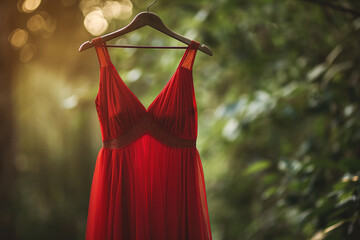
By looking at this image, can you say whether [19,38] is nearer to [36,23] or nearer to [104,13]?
[36,23]

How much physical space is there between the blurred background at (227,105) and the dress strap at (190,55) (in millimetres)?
511

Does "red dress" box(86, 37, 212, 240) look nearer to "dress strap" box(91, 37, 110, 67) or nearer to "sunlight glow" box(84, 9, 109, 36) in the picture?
"dress strap" box(91, 37, 110, 67)

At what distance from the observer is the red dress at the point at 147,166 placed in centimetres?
91

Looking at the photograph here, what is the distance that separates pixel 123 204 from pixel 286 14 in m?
1.61

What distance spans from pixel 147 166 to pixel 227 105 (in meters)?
0.71

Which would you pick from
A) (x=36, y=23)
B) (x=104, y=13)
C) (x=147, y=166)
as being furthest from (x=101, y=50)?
(x=36, y=23)

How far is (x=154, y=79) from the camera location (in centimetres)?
196

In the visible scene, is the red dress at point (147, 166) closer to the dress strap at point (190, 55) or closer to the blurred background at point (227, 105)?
the dress strap at point (190, 55)

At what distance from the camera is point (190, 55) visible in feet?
3.09

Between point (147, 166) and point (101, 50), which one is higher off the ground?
point (101, 50)

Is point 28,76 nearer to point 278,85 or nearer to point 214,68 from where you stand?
point 214,68

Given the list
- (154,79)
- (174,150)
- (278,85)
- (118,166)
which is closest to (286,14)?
(278,85)

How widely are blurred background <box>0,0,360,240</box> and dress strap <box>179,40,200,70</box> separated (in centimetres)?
51

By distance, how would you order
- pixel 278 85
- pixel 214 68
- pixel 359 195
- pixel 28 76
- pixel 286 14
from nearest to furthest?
pixel 359 195 → pixel 286 14 → pixel 278 85 → pixel 214 68 → pixel 28 76
